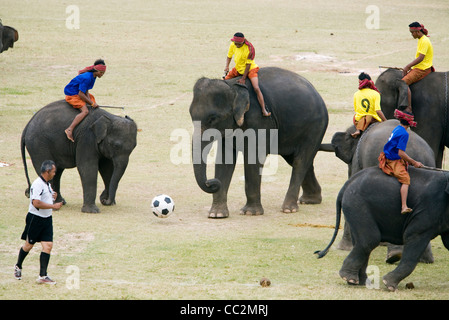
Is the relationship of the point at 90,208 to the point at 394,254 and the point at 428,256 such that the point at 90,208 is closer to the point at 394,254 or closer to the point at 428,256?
the point at 394,254

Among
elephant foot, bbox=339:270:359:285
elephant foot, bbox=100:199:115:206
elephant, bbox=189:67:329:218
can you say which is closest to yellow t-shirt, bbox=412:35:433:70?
elephant, bbox=189:67:329:218

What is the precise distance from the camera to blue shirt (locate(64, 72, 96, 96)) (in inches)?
641

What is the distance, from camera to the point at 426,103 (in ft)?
54.4

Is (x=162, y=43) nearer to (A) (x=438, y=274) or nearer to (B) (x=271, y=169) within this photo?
(B) (x=271, y=169)

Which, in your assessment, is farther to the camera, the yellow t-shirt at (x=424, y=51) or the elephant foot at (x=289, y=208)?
the elephant foot at (x=289, y=208)

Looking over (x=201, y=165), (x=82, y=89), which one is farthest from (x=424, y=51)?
(x=82, y=89)

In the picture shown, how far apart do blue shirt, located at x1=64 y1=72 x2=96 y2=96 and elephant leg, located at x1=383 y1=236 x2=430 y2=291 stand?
7234mm

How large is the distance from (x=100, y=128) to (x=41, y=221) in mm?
4969

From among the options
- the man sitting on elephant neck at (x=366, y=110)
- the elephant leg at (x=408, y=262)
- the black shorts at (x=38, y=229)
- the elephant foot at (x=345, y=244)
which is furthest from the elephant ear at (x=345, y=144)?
the black shorts at (x=38, y=229)

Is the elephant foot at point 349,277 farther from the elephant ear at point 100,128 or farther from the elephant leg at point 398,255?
the elephant ear at point 100,128

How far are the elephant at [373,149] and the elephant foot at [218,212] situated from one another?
100 inches

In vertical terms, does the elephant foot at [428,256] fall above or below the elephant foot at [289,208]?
above

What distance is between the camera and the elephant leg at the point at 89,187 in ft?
52.4

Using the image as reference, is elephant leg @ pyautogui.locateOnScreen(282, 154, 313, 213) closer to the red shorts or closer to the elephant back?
the red shorts
